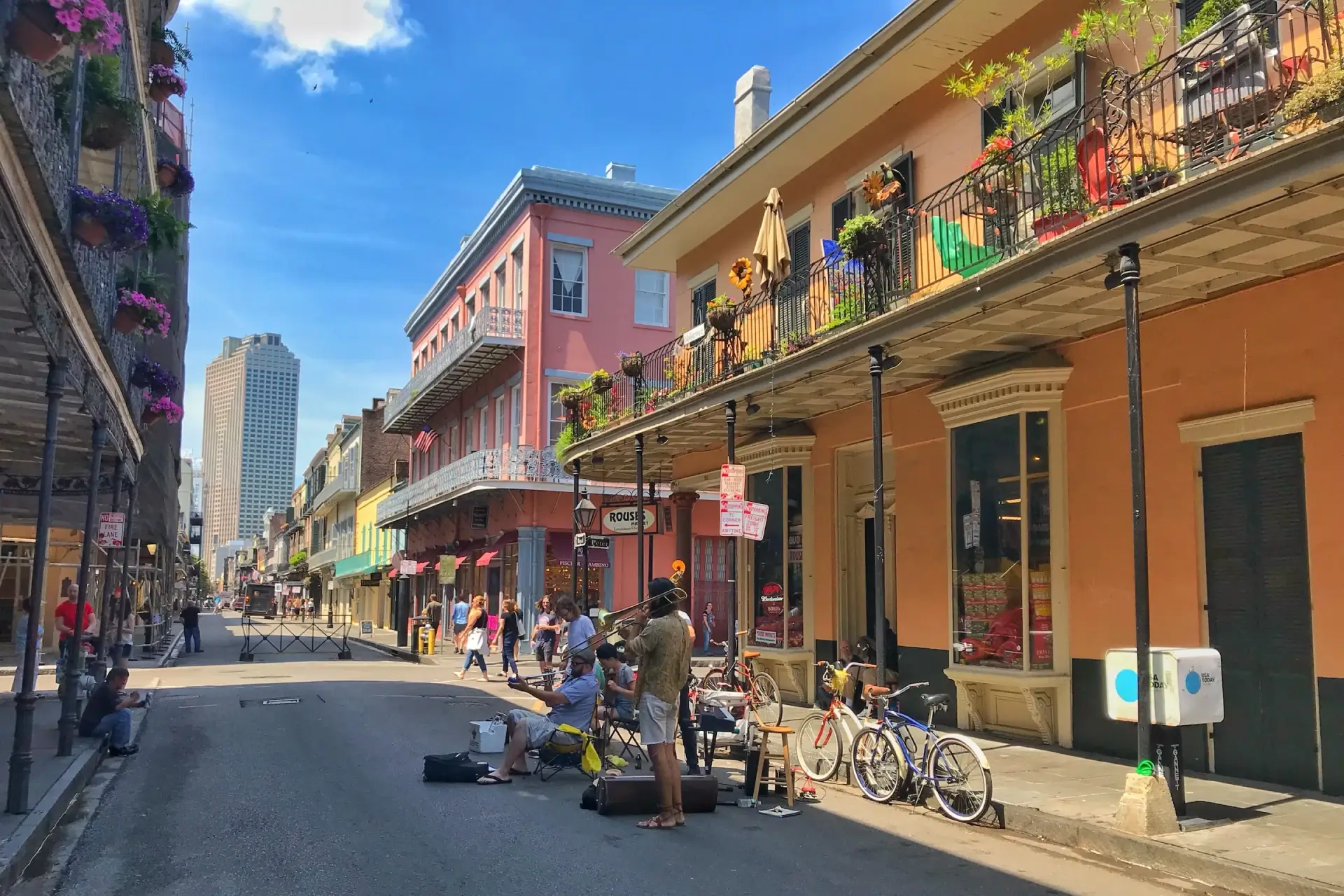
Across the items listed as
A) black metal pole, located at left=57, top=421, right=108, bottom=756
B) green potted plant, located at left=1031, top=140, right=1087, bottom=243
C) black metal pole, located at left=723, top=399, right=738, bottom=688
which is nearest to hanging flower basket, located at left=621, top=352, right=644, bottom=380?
black metal pole, located at left=723, top=399, right=738, bottom=688

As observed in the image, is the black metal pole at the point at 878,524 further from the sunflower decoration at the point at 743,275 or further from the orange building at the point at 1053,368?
the sunflower decoration at the point at 743,275

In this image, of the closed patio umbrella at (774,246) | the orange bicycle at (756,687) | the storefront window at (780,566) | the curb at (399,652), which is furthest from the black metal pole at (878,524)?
the curb at (399,652)

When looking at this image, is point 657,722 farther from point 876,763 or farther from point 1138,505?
point 1138,505

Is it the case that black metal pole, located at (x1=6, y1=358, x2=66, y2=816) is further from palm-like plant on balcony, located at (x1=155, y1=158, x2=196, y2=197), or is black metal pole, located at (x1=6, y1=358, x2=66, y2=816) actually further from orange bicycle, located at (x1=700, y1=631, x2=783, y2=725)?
palm-like plant on balcony, located at (x1=155, y1=158, x2=196, y2=197)

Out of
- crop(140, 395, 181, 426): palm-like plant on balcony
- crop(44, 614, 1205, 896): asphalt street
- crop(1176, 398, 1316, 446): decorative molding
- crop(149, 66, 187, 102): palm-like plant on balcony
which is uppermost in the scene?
crop(149, 66, 187, 102): palm-like plant on balcony

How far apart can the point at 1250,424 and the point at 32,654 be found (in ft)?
34.3

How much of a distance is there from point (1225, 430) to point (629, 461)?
12.3 metres

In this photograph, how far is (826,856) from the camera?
6941 millimetres

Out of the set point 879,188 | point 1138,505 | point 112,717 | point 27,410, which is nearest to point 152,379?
point 27,410

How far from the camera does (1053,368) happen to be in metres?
11.0

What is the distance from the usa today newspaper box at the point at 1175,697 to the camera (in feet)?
24.1

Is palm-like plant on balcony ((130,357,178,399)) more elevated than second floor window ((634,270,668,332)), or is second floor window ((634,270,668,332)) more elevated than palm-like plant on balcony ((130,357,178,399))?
second floor window ((634,270,668,332))

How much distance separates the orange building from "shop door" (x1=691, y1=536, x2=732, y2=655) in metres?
13.6

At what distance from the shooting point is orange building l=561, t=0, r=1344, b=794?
7.96 meters
